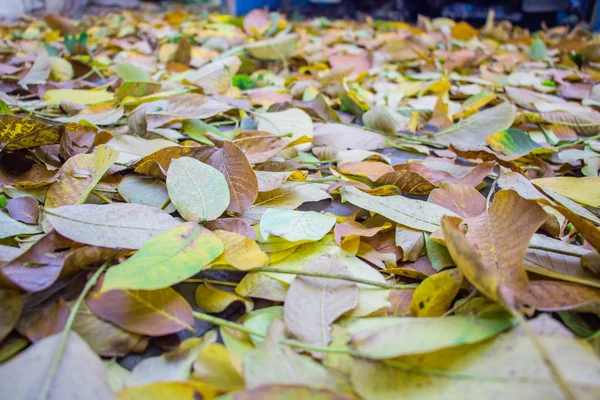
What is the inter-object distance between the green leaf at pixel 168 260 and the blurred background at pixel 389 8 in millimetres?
3233

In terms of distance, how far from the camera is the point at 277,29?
2.14 m

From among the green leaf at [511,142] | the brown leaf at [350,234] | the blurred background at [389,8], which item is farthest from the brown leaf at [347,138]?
the blurred background at [389,8]

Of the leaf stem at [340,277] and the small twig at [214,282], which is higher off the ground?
the leaf stem at [340,277]

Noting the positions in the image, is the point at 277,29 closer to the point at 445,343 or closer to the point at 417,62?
the point at 417,62

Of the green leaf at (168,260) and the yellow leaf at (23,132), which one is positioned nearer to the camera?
the green leaf at (168,260)

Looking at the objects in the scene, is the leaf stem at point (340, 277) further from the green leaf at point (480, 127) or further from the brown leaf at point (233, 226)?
the green leaf at point (480, 127)

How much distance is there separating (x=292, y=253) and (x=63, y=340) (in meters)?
0.28

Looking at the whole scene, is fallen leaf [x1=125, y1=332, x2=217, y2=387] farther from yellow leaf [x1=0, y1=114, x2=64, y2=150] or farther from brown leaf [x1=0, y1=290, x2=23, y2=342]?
yellow leaf [x1=0, y1=114, x2=64, y2=150]

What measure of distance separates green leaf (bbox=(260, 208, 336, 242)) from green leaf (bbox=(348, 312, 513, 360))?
17 centimetres

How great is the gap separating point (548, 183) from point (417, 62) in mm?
1204

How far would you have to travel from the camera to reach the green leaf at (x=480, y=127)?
0.94 m

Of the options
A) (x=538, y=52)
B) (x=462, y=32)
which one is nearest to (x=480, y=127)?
(x=538, y=52)

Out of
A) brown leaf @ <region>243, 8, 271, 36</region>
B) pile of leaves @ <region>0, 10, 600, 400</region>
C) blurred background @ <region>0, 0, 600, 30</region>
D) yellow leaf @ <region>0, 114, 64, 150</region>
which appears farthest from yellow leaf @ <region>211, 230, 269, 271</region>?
blurred background @ <region>0, 0, 600, 30</region>

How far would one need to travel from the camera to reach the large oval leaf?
49cm
